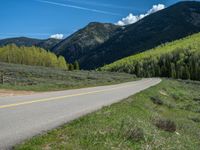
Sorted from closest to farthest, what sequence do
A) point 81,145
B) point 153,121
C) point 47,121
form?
point 81,145
point 47,121
point 153,121

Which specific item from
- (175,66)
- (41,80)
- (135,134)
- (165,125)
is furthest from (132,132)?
(175,66)

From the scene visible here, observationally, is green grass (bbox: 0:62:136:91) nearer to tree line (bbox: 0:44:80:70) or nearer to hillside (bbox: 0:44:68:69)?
tree line (bbox: 0:44:80:70)

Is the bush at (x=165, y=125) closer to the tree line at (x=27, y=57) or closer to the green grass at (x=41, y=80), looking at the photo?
the green grass at (x=41, y=80)

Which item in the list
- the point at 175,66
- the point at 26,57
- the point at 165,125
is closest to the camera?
the point at 165,125

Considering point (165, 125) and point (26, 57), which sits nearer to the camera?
point (165, 125)

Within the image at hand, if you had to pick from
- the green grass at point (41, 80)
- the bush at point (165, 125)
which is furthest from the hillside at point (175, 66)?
the bush at point (165, 125)

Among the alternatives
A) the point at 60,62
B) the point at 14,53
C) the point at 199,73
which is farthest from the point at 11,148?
the point at 60,62

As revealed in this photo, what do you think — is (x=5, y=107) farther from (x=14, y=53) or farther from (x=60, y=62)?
(x=60, y=62)

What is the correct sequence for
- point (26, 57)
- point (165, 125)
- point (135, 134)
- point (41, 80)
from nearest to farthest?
point (135, 134) → point (165, 125) → point (41, 80) → point (26, 57)

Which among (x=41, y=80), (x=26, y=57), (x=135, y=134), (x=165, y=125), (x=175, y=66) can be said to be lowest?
(x=165, y=125)

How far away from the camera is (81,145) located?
8969mm

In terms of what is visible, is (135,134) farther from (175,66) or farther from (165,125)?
(175,66)

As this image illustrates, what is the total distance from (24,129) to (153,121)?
21.6 ft

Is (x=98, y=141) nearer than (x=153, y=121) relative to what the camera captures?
Yes
